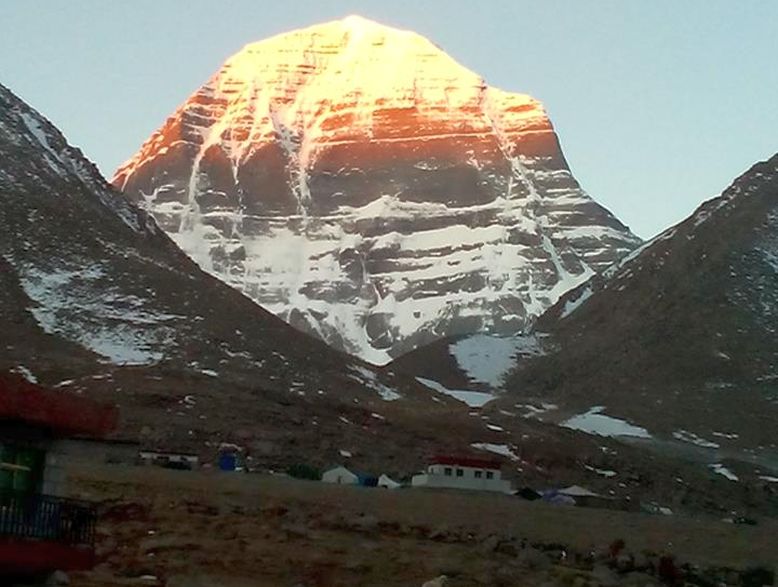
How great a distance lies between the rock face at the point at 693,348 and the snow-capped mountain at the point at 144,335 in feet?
70.6

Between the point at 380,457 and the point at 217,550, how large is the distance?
56.9m

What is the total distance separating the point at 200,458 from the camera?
85750mm

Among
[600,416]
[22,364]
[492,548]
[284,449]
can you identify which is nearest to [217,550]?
[492,548]

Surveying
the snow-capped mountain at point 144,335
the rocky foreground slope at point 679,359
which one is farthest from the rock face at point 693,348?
the snow-capped mountain at point 144,335

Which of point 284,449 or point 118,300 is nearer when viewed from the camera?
point 284,449

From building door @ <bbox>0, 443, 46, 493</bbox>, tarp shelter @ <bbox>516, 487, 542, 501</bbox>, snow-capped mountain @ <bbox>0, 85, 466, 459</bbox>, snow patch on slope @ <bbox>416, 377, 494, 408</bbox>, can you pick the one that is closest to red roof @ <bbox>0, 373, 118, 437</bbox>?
building door @ <bbox>0, 443, 46, 493</bbox>

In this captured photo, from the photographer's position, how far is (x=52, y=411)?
25922 mm

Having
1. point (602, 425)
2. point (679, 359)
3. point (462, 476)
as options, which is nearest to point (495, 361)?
point (679, 359)

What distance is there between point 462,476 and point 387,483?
518 cm

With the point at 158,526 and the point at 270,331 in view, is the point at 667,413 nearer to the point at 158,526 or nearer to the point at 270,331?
the point at 270,331

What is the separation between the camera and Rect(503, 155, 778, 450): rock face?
14862 centimetres

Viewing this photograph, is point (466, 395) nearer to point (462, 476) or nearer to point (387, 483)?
point (462, 476)

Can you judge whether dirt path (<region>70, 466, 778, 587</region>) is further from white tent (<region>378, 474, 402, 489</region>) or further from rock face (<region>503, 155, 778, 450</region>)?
rock face (<region>503, 155, 778, 450</region>)

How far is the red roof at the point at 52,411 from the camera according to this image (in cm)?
2502
